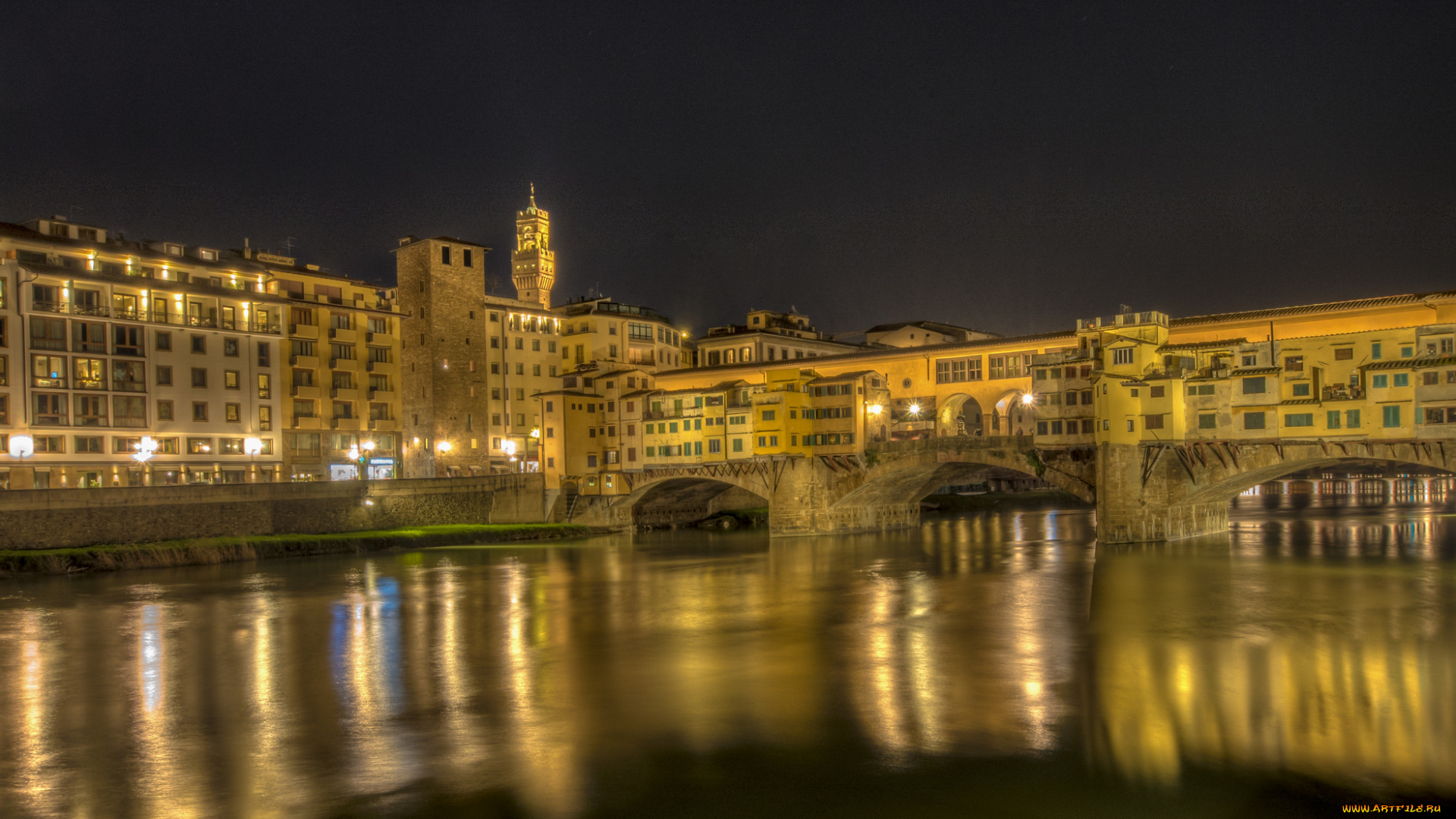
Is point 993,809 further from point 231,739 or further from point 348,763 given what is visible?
point 231,739

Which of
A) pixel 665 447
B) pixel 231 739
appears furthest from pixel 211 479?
pixel 231 739

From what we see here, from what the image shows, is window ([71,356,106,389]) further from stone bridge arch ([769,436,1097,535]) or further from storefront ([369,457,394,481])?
stone bridge arch ([769,436,1097,535])

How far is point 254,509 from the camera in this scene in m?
51.6

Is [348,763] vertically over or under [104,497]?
under

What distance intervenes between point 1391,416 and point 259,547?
49537mm

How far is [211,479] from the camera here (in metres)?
59.3

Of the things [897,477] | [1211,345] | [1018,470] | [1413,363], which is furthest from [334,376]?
[1413,363]

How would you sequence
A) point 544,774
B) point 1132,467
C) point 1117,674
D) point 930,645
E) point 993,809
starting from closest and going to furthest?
point 993,809, point 544,774, point 1117,674, point 930,645, point 1132,467

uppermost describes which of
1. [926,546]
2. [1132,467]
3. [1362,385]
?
[1362,385]

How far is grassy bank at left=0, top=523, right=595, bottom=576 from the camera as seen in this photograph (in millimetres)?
42781

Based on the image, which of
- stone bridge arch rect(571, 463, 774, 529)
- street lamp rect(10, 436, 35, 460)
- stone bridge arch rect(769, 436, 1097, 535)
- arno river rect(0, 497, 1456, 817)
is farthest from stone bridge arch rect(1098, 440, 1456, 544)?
street lamp rect(10, 436, 35, 460)

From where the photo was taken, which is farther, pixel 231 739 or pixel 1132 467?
pixel 1132 467

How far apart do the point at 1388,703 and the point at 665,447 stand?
165 ft

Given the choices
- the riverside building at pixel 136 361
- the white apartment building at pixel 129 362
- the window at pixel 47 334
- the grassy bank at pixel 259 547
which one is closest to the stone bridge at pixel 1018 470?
the grassy bank at pixel 259 547
